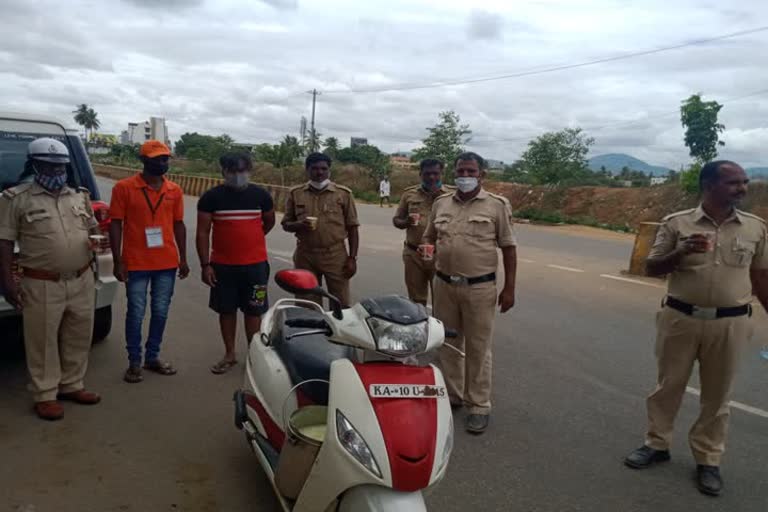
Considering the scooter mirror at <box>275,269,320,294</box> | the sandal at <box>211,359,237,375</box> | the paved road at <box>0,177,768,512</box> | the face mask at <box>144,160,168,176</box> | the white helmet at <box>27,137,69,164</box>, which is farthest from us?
the sandal at <box>211,359,237,375</box>

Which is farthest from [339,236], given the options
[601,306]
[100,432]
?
[601,306]

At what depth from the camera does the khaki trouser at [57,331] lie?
3895 mm

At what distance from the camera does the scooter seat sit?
2.82 meters

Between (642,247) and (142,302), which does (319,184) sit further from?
(642,247)

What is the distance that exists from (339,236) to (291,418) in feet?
8.84

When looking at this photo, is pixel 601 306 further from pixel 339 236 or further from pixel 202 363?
pixel 202 363

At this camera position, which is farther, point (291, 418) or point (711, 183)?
point (711, 183)

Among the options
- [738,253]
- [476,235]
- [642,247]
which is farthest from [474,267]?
[642,247]

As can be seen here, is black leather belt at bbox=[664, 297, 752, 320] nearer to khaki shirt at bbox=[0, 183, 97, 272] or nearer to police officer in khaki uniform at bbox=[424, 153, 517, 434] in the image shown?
police officer in khaki uniform at bbox=[424, 153, 517, 434]

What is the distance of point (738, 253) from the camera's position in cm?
334

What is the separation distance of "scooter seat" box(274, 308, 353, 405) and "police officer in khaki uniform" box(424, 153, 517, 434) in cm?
116

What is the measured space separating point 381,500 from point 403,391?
0.41 meters

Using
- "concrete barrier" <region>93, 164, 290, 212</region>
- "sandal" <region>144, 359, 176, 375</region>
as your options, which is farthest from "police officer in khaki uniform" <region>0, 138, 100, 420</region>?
"concrete barrier" <region>93, 164, 290, 212</region>

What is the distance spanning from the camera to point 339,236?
17.2 feet
